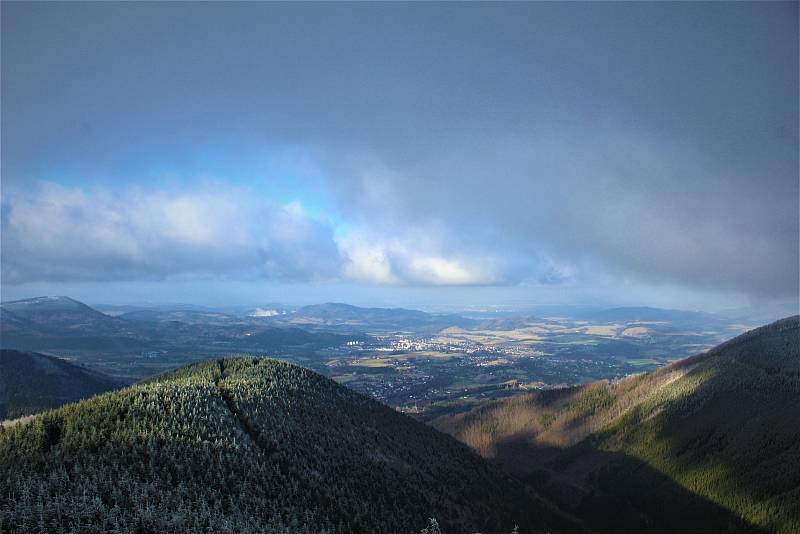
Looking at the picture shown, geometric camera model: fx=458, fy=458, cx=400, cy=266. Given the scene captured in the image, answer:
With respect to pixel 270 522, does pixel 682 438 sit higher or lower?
lower

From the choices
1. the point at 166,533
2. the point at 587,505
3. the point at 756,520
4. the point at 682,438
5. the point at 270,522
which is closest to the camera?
the point at 166,533

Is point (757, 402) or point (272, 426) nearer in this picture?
point (272, 426)

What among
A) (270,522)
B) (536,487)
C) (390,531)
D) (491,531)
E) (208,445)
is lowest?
(536,487)

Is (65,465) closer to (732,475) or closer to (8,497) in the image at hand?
(8,497)

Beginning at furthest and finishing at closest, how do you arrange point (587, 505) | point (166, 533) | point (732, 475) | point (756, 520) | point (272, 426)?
point (587, 505) → point (732, 475) → point (756, 520) → point (272, 426) → point (166, 533)

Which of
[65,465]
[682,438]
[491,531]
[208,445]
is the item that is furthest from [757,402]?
[65,465]

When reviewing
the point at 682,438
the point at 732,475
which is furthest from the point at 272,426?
the point at 682,438

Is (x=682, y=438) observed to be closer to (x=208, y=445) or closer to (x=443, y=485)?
(x=443, y=485)
